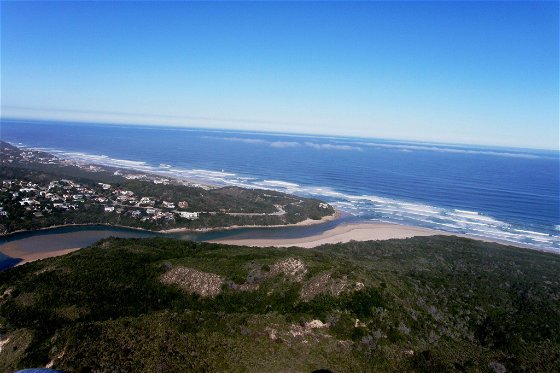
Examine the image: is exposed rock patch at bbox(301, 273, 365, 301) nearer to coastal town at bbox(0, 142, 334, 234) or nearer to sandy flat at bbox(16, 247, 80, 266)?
sandy flat at bbox(16, 247, 80, 266)

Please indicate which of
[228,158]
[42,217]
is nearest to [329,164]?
[228,158]

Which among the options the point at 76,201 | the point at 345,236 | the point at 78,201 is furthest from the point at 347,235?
the point at 76,201

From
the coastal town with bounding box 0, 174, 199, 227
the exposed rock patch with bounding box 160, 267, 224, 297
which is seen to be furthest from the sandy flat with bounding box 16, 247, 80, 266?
the exposed rock patch with bounding box 160, 267, 224, 297

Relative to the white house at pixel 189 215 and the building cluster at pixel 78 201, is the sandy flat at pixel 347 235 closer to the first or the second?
the white house at pixel 189 215

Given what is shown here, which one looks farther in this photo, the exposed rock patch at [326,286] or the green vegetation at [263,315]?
the exposed rock patch at [326,286]

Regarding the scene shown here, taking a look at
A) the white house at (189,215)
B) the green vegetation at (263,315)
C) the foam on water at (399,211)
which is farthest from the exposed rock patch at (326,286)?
the foam on water at (399,211)

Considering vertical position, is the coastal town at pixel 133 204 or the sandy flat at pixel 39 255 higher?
the coastal town at pixel 133 204

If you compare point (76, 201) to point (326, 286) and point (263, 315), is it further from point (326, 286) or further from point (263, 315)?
point (326, 286)
